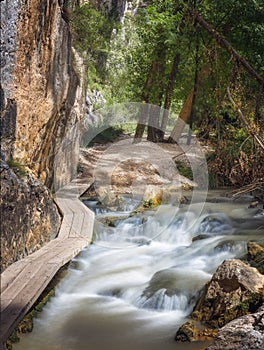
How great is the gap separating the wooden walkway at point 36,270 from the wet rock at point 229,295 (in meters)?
1.77

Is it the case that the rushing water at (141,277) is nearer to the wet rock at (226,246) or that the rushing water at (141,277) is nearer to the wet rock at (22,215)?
the wet rock at (226,246)

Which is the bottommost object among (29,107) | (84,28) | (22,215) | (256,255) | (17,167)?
(256,255)

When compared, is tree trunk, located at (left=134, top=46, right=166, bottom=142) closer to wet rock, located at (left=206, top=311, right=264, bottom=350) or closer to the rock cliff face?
the rock cliff face

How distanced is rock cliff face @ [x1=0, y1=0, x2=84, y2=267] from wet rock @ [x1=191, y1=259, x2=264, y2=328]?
225 cm

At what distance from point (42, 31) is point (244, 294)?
465cm

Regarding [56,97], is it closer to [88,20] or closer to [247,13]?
[88,20]

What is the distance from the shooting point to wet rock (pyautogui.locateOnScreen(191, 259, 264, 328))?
5797mm

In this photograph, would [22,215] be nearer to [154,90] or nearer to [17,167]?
[17,167]

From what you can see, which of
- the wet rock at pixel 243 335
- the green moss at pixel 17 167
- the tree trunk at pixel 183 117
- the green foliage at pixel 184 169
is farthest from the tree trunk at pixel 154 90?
the wet rock at pixel 243 335

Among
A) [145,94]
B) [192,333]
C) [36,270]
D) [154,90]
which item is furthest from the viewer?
[154,90]

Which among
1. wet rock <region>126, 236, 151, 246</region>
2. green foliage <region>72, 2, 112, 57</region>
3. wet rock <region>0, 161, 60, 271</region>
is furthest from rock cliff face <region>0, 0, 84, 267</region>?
green foliage <region>72, 2, 112, 57</region>

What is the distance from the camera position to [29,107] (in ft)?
22.6

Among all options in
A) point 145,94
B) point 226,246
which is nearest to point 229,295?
point 226,246

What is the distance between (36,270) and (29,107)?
2717 mm
